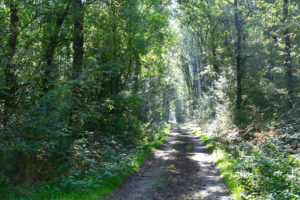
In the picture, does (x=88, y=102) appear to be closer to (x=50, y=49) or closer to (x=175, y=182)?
(x=50, y=49)

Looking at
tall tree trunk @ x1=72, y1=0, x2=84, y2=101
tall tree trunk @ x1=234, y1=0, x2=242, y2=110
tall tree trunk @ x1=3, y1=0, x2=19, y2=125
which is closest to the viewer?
tall tree trunk @ x1=3, y1=0, x2=19, y2=125

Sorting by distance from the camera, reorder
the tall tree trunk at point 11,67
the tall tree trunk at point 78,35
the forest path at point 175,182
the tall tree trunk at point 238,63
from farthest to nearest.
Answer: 1. the tall tree trunk at point 238,63
2. the tall tree trunk at point 78,35
3. the tall tree trunk at point 11,67
4. the forest path at point 175,182

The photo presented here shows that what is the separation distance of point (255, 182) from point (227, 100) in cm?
1212

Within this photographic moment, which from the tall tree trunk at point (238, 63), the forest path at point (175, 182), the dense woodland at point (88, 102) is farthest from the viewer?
the tall tree trunk at point (238, 63)

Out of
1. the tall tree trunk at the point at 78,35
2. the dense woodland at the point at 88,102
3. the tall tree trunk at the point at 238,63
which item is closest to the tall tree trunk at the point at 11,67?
the dense woodland at the point at 88,102

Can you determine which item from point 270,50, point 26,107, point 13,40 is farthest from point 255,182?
point 270,50

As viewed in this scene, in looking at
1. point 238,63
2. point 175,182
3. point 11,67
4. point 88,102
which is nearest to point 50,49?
point 11,67

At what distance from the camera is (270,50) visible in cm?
1938

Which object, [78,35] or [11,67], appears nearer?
[11,67]

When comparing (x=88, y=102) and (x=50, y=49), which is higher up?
(x=50, y=49)

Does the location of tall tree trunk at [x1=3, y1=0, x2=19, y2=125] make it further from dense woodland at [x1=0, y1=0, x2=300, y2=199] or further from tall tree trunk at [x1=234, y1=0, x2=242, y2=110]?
tall tree trunk at [x1=234, y1=0, x2=242, y2=110]

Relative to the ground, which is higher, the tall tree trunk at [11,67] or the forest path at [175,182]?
the tall tree trunk at [11,67]

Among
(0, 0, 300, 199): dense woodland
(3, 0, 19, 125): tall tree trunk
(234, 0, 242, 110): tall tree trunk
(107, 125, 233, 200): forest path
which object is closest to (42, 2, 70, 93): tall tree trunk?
(0, 0, 300, 199): dense woodland

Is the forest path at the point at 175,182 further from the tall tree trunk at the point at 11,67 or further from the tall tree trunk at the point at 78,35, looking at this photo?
the tall tree trunk at the point at 78,35
